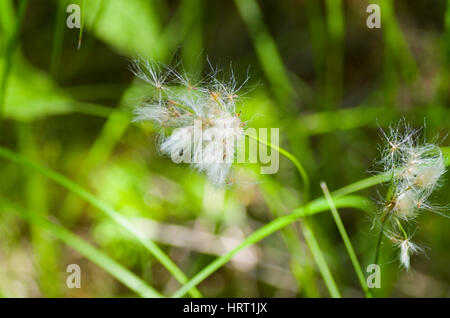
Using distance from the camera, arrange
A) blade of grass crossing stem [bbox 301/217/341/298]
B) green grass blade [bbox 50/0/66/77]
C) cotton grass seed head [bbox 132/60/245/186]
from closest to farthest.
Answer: cotton grass seed head [bbox 132/60/245/186]
blade of grass crossing stem [bbox 301/217/341/298]
green grass blade [bbox 50/0/66/77]

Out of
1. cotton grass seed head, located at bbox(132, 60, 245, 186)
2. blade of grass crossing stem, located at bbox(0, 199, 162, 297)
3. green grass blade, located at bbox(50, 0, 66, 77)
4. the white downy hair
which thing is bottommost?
blade of grass crossing stem, located at bbox(0, 199, 162, 297)

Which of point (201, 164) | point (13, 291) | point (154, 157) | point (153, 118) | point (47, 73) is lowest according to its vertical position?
point (13, 291)

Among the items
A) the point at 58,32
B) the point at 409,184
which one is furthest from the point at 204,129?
the point at 58,32

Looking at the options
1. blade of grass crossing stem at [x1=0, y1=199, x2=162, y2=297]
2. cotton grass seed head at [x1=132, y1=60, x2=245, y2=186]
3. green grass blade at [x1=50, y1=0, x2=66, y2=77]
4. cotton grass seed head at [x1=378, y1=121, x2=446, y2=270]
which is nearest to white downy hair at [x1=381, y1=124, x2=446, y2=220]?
cotton grass seed head at [x1=378, y1=121, x2=446, y2=270]

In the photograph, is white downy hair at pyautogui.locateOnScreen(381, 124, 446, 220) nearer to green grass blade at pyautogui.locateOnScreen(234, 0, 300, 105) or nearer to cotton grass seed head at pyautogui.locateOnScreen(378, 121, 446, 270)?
cotton grass seed head at pyautogui.locateOnScreen(378, 121, 446, 270)

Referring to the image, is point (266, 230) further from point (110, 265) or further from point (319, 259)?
point (110, 265)

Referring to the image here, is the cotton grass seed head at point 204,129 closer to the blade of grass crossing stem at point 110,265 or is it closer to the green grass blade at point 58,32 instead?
the blade of grass crossing stem at point 110,265

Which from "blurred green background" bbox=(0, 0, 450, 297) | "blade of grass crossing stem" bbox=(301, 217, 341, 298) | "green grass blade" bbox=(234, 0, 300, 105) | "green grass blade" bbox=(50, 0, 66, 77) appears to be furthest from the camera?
"green grass blade" bbox=(234, 0, 300, 105)

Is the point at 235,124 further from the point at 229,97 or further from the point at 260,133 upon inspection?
the point at 260,133
